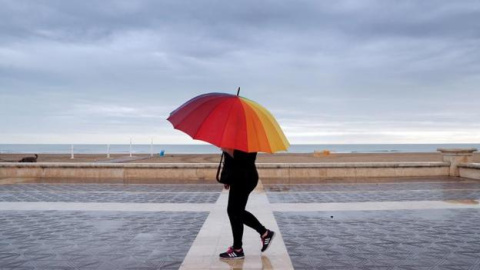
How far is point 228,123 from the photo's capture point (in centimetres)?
420

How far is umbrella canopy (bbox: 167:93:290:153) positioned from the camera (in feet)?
13.6

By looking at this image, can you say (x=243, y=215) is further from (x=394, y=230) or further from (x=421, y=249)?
(x=394, y=230)

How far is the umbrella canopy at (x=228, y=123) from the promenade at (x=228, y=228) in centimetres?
155

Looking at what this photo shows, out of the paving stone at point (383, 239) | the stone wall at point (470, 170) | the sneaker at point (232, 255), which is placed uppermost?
the stone wall at point (470, 170)

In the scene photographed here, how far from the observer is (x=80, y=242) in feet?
18.9

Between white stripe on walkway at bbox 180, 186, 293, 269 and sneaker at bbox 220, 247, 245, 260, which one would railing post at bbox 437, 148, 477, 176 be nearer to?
white stripe on walkway at bbox 180, 186, 293, 269

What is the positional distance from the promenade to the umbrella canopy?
1.55 metres

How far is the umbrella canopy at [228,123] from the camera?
13.6 ft

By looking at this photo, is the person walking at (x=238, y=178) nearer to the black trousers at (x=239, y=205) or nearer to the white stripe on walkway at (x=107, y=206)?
the black trousers at (x=239, y=205)

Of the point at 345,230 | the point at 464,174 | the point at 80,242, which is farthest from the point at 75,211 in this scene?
the point at 464,174

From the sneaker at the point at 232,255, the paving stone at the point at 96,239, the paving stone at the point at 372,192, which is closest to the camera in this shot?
the paving stone at the point at 96,239

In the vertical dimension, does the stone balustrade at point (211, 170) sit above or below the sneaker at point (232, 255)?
above

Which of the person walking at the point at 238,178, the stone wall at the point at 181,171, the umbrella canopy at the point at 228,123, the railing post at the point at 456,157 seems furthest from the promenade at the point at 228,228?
the railing post at the point at 456,157

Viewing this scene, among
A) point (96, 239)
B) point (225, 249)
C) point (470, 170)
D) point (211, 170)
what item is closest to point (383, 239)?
point (225, 249)
